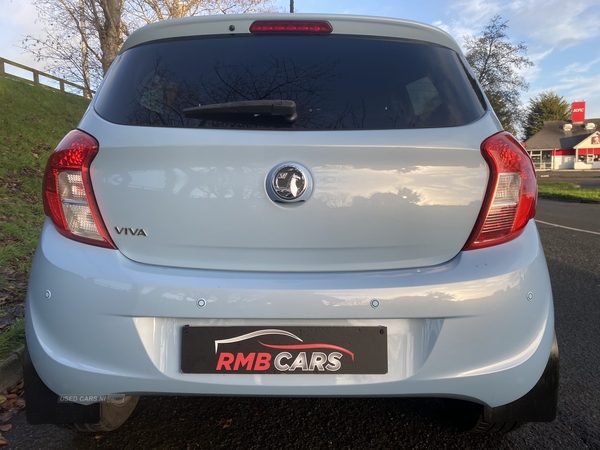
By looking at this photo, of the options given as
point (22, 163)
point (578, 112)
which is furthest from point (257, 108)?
point (578, 112)

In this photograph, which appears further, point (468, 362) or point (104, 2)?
point (104, 2)

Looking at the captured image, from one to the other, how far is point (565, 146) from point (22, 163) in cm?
6285

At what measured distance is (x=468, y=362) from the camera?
1.49 m

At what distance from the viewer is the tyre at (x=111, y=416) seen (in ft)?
6.10

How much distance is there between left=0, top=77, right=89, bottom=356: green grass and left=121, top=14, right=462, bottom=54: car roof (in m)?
2.17

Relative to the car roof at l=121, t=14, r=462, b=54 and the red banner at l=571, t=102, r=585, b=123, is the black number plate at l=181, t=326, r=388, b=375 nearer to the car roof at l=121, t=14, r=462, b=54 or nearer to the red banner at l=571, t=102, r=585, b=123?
the car roof at l=121, t=14, r=462, b=54

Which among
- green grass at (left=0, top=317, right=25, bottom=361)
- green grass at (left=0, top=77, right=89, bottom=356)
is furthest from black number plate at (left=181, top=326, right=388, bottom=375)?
green grass at (left=0, top=77, right=89, bottom=356)

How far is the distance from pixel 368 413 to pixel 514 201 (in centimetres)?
124

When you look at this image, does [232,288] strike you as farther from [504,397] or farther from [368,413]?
[368,413]

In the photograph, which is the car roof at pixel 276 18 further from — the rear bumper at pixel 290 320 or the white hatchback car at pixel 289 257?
the rear bumper at pixel 290 320

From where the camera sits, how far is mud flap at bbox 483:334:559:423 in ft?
5.31

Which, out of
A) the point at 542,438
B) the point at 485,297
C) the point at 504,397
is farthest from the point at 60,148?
the point at 542,438

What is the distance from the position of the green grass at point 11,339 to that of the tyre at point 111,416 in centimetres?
102

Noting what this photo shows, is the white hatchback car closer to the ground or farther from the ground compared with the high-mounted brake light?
closer to the ground
